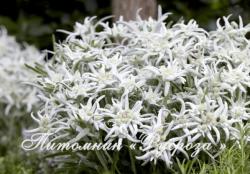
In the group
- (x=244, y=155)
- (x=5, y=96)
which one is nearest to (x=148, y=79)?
(x=244, y=155)

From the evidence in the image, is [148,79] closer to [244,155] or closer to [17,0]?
[244,155]

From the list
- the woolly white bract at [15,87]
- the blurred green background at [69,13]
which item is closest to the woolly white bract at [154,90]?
the woolly white bract at [15,87]

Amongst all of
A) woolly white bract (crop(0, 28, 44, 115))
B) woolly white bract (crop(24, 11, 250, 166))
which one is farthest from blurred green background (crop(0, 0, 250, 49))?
woolly white bract (crop(24, 11, 250, 166))

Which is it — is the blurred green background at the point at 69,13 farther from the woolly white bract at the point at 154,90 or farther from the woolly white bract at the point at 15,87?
the woolly white bract at the point at 154,90

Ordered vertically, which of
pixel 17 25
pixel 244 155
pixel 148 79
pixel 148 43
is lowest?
pixel 244 155

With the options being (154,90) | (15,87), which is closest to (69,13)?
(15,87)
